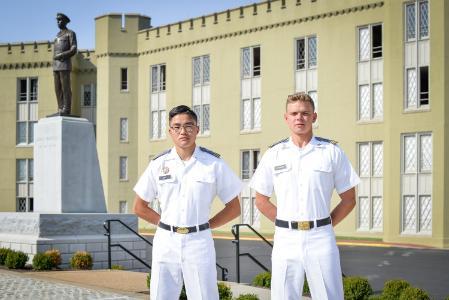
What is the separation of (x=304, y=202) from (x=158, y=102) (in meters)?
39.7

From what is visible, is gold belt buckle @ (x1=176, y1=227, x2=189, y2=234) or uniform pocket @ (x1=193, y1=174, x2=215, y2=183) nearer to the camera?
gold belt buckle @ (x1=176, y1=227, x2=189, y2=234)

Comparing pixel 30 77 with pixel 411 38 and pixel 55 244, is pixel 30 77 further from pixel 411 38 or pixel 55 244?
pixel 55 244

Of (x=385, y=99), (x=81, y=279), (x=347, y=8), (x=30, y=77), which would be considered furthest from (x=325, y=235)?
(x=30, y=77)

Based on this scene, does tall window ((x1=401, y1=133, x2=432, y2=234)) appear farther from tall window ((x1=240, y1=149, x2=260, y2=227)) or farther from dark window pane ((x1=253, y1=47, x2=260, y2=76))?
A: dark window pane ((x1=253, y1=47, x2=260, y2=76))

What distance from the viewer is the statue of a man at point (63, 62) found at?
64.9 feet

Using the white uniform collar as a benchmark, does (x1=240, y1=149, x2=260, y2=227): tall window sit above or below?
below

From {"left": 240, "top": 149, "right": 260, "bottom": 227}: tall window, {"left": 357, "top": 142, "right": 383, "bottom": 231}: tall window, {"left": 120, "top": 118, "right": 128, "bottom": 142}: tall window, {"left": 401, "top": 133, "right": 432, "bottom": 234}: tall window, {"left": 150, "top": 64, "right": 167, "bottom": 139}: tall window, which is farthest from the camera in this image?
{"left": 120, "top": 118, "right": 128, "bottom": 142}: tall window

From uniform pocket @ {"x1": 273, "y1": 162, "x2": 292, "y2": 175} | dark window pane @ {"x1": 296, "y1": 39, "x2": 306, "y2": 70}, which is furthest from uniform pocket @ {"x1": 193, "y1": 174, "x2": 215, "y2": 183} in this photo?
dark window pane @ {"x1": 296, "y1": 39, "x2": 306, "y2": 70}

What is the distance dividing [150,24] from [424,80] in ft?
65.9

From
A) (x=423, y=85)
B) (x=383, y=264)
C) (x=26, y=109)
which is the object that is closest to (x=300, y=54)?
(x=423, y=85)

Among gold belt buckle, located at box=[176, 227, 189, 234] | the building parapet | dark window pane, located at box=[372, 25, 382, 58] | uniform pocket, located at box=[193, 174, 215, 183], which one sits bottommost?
gold belt buckle, located at box=[176, 227, 189, 234]

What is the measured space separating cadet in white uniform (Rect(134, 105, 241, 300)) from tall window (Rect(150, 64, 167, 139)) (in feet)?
127

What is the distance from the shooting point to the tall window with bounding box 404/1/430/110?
32.8 meters

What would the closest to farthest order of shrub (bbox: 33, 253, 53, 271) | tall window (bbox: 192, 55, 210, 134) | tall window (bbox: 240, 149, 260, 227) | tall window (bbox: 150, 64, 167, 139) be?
shrub (bbox: 33, 253, 53, 271)
tall window (bbox: 240, 149, 260, 227)
tall window (bbox: 192, 55, 210, 134)
tall window (bbox: 150, 64, 167, 139)
